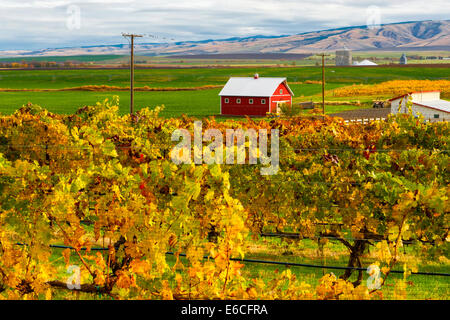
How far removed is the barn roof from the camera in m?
73.8

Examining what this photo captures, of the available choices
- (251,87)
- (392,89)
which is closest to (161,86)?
(392,89)

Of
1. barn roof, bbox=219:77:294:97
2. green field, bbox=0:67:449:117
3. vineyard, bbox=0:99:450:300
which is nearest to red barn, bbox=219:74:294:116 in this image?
barn roof, bbox=219:77:294:97

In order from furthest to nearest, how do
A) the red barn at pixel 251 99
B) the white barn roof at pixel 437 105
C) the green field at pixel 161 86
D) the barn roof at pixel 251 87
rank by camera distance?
the green field at pixel 161 86
the barn roof at pixel 251 87
the red barn at pixel 251 99
the white barn roof at pixel 437 105

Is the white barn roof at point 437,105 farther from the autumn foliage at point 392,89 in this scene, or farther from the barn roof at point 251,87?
the autumn foliage at point 392,89

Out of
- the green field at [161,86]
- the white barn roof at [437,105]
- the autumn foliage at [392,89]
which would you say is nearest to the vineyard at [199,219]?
the white barn roof at [437,105]

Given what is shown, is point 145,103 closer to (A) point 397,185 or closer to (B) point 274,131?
(B) point 274,131

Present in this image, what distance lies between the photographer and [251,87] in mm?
75500

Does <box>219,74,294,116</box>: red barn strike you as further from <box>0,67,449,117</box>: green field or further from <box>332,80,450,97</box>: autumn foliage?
<box>332,80,450,97</box>: autumn foliage

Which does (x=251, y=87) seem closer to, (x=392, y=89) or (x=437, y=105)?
(x=437, y=105)

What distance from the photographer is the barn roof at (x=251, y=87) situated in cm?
7375

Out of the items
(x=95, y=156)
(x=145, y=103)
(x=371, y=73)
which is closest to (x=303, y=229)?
(x=95, y=156)

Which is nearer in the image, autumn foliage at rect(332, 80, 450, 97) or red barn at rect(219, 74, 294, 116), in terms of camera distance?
red barn at rect(219, 74, 294, 116)

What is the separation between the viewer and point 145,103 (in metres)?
Result: 87.2

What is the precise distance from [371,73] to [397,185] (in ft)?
535
